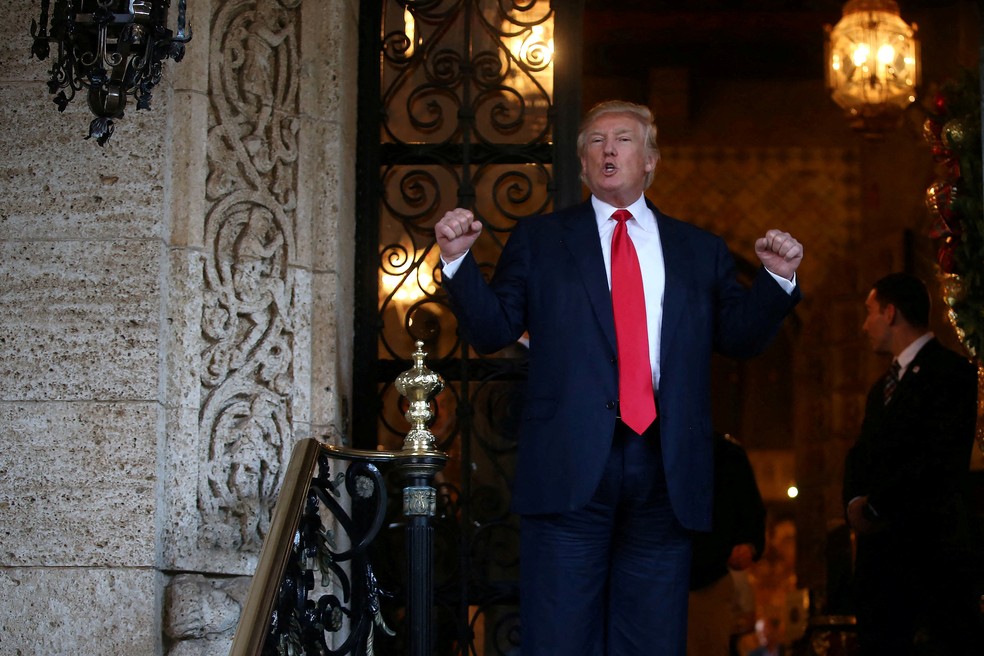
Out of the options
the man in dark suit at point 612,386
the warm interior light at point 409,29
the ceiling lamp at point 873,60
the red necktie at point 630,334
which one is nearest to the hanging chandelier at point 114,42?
the man in dark suit at point 612,386

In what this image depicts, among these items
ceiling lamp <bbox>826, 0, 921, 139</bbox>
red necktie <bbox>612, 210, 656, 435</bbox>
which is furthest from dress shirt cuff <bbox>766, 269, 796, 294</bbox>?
ceiling lamp <bbox>826, 0, 921, 139</bbox>

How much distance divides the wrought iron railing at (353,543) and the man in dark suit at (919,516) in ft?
8.63

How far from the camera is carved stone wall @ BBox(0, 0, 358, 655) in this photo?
214 inches

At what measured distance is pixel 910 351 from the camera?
24.3 ft

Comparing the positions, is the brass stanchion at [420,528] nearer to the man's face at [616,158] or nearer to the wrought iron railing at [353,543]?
the wrought iron railing at [353,543]

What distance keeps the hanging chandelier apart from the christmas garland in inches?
132

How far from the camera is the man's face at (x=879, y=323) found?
752 centimetres

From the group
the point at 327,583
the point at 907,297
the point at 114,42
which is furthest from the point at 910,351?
the point at 114,42

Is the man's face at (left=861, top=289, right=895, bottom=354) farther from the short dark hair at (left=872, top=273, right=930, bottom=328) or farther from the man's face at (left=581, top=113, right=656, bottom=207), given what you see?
the man's face at (left=581, top=113, right=656, bottom=207)

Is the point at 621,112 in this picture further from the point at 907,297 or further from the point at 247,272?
the point at 907,297

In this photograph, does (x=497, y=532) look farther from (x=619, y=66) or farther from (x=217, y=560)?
(x=619, y=66)

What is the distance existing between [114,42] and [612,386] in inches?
72.6

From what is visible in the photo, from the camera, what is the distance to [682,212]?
14.9m

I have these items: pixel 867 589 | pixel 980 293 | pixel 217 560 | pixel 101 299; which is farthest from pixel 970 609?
pixel 101 299
